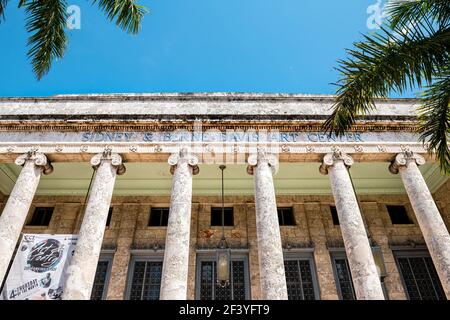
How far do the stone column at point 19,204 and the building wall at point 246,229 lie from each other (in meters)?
3.51

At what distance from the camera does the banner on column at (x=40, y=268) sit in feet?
27.0

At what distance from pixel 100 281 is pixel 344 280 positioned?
871 cm

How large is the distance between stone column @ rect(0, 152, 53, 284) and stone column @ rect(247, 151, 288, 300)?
21.5 feet

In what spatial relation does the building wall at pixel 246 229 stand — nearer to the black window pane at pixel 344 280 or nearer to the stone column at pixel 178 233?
the black window pane at pixel 344 280

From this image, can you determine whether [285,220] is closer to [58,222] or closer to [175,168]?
[175,168]

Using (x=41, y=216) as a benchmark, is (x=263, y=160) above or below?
below

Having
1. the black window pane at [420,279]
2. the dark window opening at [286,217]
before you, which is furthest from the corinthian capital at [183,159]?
the black window pane at [420,279]

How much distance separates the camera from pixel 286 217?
539 inches

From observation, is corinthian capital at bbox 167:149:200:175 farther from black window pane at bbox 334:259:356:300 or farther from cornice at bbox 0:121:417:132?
black window pane at bbox 334:259:356:300

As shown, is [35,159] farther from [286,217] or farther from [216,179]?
[286,217]

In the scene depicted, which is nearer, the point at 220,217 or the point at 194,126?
the point at 194,126

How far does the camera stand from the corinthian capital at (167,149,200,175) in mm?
10359

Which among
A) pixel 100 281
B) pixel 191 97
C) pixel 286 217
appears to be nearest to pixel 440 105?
pixel 286 217
